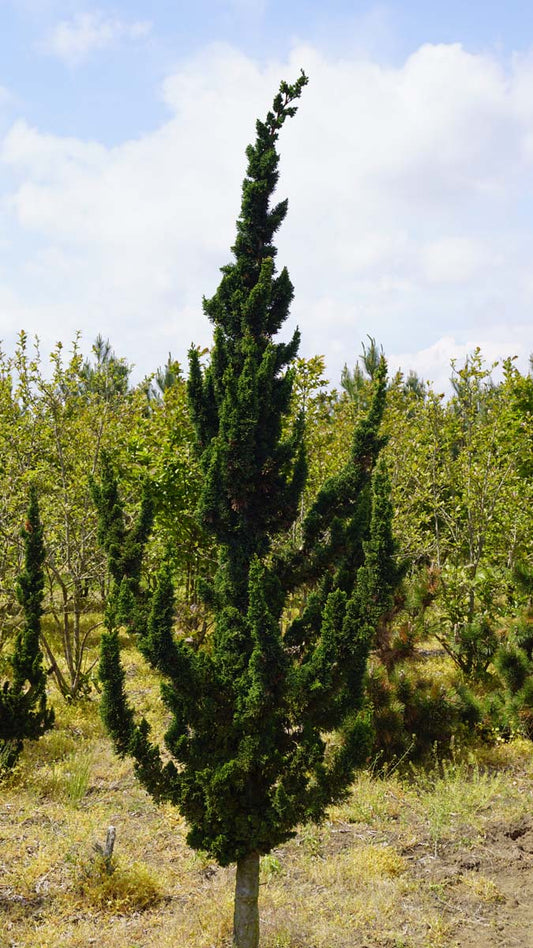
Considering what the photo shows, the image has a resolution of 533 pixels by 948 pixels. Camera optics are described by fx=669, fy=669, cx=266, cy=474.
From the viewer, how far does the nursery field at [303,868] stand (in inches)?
210

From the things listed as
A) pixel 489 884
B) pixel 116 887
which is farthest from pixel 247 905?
pixel 489 884

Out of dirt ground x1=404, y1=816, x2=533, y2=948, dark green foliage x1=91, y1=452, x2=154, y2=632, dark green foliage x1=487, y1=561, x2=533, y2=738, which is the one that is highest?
dark green foliage x1=91, y1=452, x2=154, y2=632

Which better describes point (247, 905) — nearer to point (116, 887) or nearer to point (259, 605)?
point (116, 887)

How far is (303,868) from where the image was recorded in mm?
6324

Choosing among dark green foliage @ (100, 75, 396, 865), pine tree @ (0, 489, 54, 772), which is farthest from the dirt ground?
pine tree @ (0, 489, 54, 772)

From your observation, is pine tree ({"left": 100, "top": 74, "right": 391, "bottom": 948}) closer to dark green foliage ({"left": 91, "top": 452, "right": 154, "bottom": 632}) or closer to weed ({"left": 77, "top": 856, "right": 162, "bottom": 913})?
dark green foliage ({"left": 91, "top": 452, "right": 154, "bottom": 632})

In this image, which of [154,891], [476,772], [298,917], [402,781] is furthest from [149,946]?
[476,772]

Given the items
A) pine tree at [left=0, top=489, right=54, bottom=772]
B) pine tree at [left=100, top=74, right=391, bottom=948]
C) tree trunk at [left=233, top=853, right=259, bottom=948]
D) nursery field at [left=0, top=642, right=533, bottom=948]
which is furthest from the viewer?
pine tree at [left=0, top=489, right=54, bottom=772]

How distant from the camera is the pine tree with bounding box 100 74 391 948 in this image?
4191 mm

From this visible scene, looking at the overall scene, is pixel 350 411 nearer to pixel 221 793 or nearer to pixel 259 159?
pixel 259 159

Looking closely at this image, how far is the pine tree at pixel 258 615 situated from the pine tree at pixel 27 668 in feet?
12.3

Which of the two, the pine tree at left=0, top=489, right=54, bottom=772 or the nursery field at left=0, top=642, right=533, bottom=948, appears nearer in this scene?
the nursery field at left=0, top=642, right=533, bottom=948

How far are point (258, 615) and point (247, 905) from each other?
2.26 meters

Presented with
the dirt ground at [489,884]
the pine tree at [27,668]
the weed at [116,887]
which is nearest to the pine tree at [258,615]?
the weed at [116,887]
